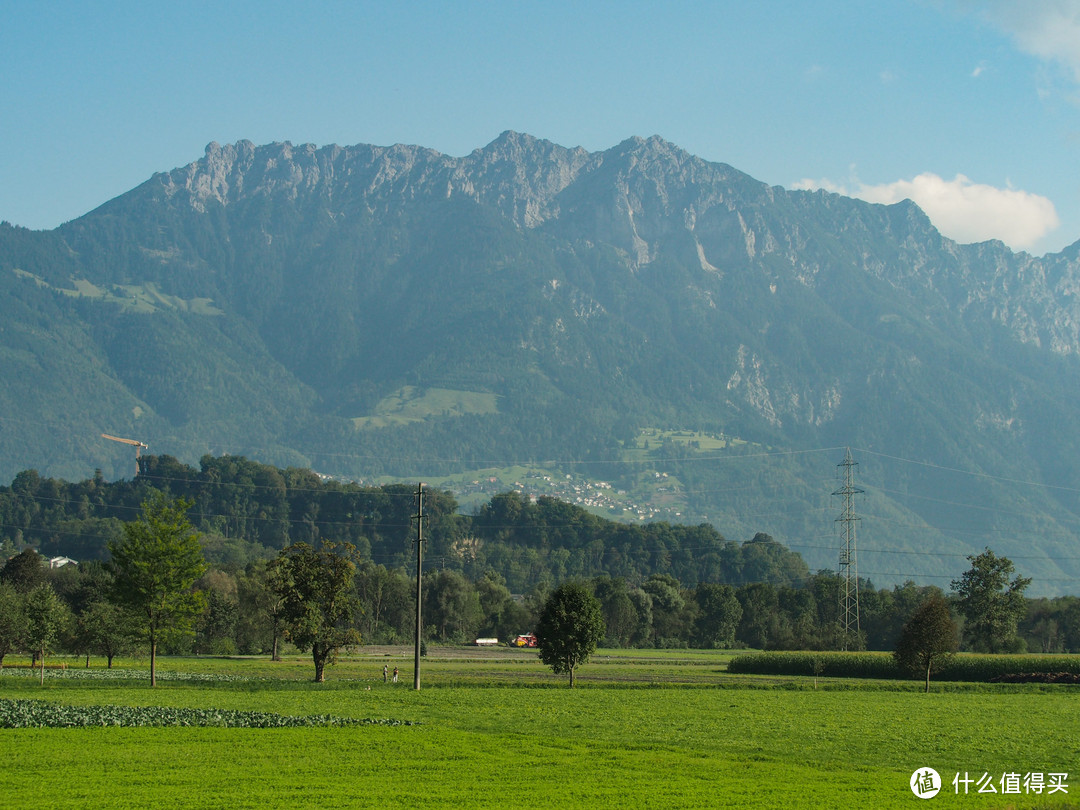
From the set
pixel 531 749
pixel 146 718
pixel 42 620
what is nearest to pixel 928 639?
pixel 531 749

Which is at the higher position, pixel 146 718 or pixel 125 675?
pixel 146 718

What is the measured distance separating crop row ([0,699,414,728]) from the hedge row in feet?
178

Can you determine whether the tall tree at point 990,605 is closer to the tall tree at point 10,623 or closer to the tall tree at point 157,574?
the tall tree at point 157,574

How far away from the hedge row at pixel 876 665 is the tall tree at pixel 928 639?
444 cm

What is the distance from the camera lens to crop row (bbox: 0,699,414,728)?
1640 inches

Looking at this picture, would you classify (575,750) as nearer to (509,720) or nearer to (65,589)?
(509,720)

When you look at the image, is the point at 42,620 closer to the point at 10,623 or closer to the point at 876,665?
the point at 10,623

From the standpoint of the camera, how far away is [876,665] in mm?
89625

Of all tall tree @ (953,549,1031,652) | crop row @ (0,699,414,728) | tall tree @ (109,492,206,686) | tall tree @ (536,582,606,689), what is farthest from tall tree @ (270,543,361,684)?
tall tree @ (953,549,1031,652)

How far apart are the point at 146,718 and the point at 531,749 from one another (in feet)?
53.6

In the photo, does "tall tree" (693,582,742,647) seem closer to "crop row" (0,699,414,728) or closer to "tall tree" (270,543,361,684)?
"tall tree" (270,543,361,684)

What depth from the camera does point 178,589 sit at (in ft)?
207

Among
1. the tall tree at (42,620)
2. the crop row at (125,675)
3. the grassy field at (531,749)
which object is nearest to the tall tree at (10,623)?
the crop row at (125,675)

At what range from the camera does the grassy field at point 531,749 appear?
96.5 feet
